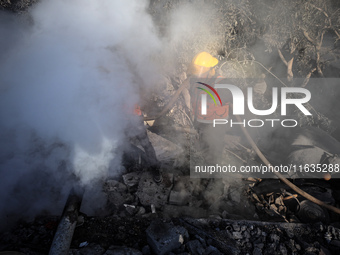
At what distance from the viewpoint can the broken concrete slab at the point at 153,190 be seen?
3.56 m

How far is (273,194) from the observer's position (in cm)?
388

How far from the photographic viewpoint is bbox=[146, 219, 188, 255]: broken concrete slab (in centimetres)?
247

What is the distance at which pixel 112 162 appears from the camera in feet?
12.5

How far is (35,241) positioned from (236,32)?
803 cm

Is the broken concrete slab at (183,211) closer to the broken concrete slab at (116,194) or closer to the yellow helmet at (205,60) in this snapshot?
the broken concrete slab at (116,194)

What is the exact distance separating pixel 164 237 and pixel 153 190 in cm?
120

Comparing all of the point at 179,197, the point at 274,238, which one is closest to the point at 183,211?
the point at 179,197

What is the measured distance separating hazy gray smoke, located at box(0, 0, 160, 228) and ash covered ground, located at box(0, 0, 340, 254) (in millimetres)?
17

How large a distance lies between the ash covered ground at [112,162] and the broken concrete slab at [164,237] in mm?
17

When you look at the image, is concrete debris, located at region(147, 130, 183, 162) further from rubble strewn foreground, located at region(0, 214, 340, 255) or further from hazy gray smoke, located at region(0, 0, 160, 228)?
rubble strewn foreground, located at region(0, 214, 340, 255)

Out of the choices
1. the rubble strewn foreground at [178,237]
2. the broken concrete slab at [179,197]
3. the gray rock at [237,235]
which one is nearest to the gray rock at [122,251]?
the rubble strewn foreground at [178,237]

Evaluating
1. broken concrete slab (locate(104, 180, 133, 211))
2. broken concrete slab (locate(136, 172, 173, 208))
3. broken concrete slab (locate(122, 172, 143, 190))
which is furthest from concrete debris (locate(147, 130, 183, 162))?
broken concrete slab (locate(104, 180, 133, 211))

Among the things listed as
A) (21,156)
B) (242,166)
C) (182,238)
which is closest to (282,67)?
(242,166)

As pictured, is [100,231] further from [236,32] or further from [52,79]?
[236,32]
